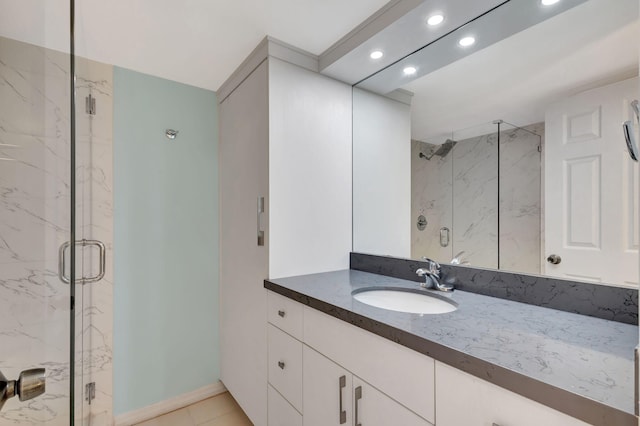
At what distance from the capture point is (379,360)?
940 mm

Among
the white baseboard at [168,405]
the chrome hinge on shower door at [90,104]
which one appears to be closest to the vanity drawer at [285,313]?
the white baseboard at [168,405]

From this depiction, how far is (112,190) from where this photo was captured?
1863 mm

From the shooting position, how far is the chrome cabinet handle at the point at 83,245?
1.43m

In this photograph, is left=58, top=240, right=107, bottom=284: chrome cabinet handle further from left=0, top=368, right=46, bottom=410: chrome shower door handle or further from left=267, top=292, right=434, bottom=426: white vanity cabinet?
left=267, top=292, right=434, bottom=426: white vanity cabinet

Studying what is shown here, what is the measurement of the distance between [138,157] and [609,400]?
7.74ft

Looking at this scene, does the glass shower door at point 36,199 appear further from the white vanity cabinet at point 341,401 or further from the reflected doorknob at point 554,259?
the reflected doorknob at point 554,259

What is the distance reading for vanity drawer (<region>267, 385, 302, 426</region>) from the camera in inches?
52.9

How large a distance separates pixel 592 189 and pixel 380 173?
1.05m

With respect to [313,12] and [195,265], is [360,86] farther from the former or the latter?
[195,265]

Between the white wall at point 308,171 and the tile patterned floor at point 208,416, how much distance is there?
1.14m

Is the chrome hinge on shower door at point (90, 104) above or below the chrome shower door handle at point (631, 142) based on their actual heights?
above

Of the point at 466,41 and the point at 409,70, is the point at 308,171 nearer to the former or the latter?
the point at 409,70

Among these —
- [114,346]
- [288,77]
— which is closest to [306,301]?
[288,77]

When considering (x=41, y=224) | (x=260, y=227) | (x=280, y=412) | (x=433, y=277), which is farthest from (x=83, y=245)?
(x=433, y=277)
